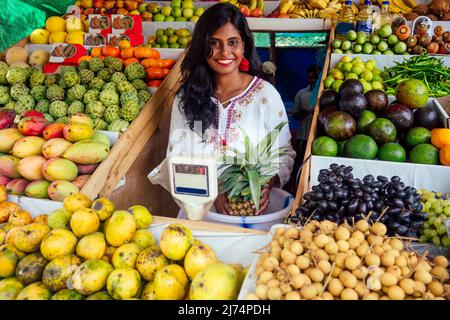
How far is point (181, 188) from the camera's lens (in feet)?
4.79

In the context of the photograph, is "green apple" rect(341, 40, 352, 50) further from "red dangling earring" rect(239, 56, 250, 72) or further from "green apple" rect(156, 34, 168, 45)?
"green apple" rect(156, 34, 168, 45)

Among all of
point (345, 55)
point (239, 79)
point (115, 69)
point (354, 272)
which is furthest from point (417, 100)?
point (115, 69)

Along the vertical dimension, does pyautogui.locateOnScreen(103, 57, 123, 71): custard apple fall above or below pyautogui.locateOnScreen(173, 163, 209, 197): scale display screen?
above

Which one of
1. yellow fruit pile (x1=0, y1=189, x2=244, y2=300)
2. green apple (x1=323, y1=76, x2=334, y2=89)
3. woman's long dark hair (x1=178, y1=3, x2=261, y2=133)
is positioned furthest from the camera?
green apple (x1=323, y1=76, x2=334, y2=89)

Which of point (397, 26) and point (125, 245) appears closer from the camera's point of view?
point (125, 245)

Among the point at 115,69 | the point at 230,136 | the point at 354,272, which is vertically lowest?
the point at 230,136

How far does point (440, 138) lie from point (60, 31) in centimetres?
319

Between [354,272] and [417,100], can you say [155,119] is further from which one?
[354,272]

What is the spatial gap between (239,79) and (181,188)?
1345 mm

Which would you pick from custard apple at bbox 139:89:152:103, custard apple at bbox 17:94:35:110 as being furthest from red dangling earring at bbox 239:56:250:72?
custard apple at bbox 17:94:35:110

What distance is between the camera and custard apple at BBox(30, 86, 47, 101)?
105 inches

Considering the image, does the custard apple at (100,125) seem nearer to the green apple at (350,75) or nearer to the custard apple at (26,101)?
the custard apple at (26,101)

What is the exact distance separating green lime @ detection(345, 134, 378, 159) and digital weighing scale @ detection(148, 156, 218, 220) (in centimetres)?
92

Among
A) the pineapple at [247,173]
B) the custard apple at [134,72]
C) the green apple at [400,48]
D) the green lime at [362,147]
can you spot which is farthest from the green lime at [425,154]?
the custard apple at [134,72]
